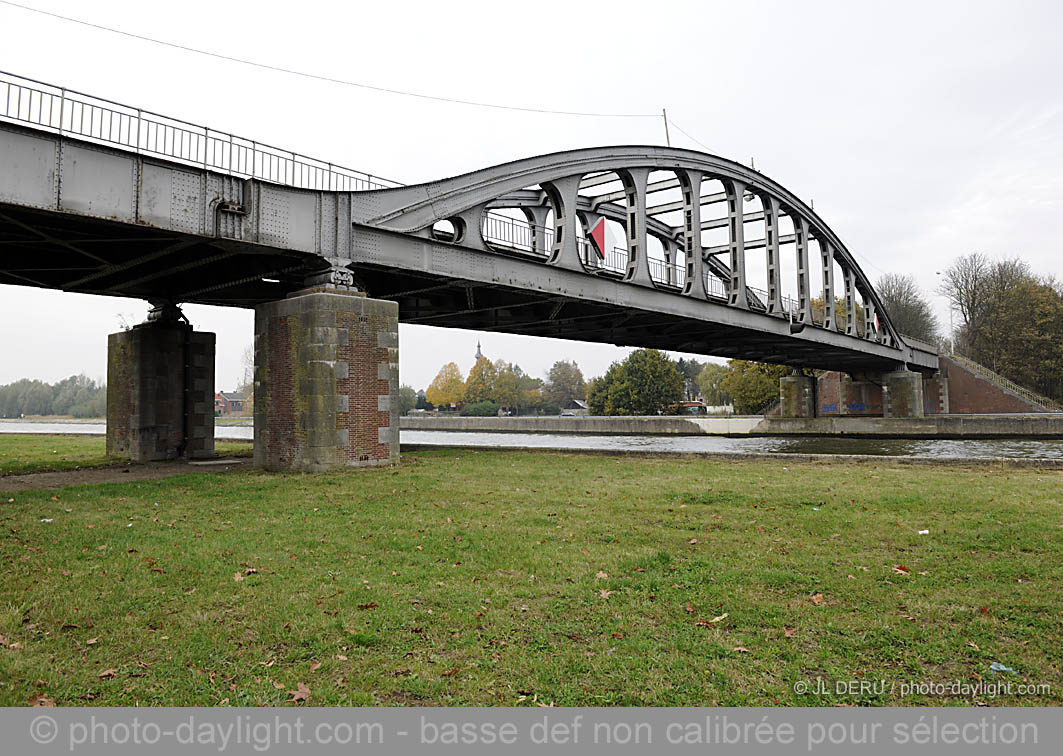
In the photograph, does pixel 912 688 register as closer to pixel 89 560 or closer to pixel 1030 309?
pixel 89 560

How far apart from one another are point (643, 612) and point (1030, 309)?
84.7 metres

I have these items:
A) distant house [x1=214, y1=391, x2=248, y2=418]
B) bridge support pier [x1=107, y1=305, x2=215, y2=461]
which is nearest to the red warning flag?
bridge support pier [x1=107, y1=305, x2=215, y2=461]

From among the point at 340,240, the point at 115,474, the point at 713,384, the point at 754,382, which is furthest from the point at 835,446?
the point at 713,384

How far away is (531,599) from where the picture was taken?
228 inches

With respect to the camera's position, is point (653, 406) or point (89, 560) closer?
point (89, 560)

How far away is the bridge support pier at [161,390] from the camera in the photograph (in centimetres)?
2131

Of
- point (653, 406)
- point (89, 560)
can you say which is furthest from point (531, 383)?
point (89, 560)

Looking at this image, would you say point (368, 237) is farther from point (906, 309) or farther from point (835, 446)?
point (906, 309)

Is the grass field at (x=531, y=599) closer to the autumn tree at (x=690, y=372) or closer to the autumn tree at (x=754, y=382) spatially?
the autumn tree at (x=754, y=382)

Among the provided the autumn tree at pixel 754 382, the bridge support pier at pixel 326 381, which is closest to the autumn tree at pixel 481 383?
the autumn tree at pixel 754 382

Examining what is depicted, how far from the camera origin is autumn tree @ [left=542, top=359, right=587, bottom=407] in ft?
492

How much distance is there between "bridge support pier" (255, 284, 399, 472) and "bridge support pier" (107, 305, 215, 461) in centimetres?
622
